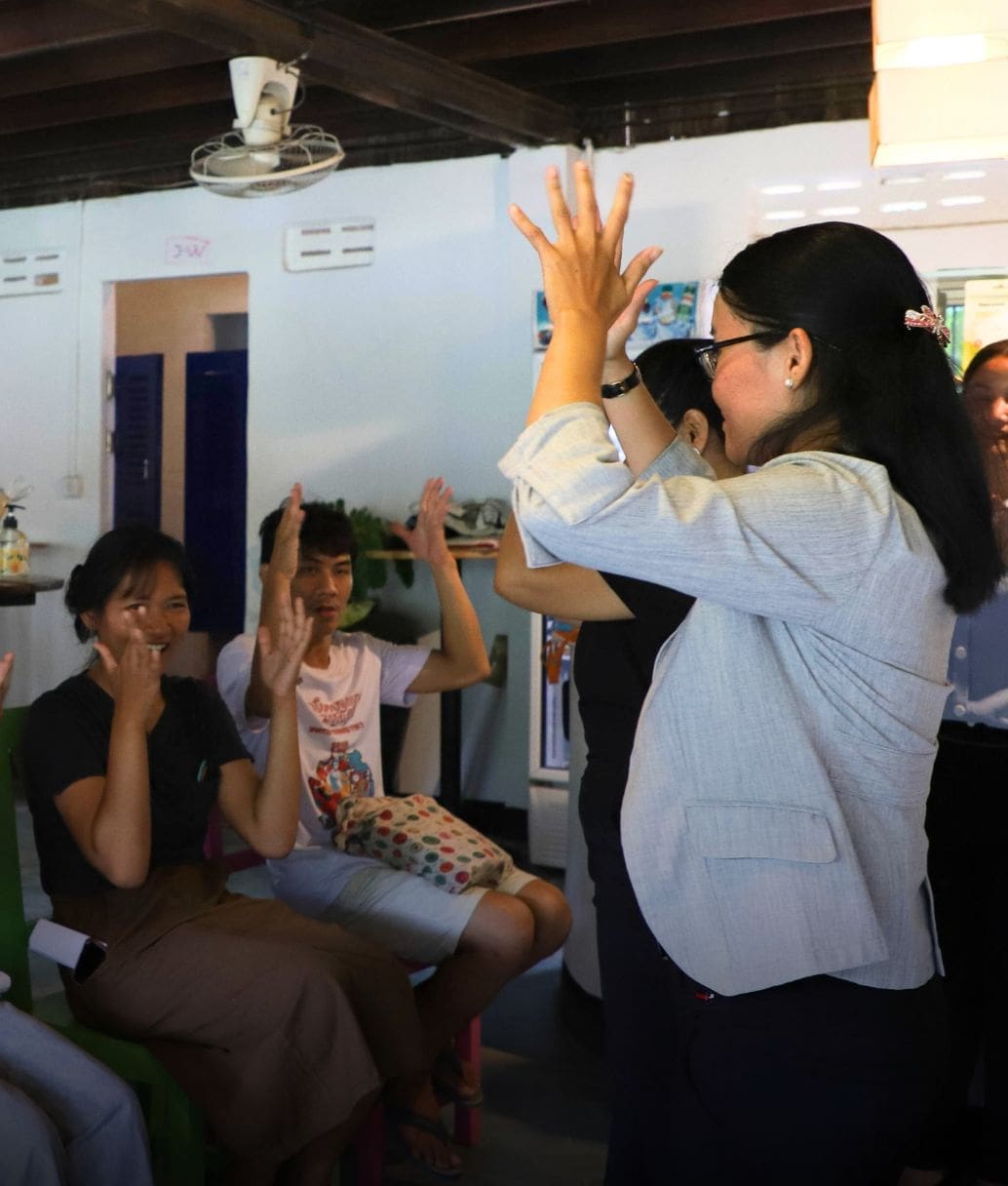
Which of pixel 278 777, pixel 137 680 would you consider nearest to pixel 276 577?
pixel 278 777

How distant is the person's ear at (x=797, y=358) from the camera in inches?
45.8

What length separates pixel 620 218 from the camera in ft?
4.06

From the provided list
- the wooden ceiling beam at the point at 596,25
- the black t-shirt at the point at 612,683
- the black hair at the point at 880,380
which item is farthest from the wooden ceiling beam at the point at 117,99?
the black hair at the point at 880,380

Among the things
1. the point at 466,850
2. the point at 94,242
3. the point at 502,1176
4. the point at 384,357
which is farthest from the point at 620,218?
the point at 94,242

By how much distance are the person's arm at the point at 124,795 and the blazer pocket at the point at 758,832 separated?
117 centimetres

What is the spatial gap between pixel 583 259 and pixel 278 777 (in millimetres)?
1334

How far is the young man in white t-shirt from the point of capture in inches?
98.9

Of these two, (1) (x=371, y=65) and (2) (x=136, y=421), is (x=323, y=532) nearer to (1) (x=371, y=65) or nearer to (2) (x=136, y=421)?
(1) (x=371, y=65)

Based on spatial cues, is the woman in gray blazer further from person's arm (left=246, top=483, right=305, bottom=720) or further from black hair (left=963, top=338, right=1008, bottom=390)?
person's arm (left=246, top=483, right=305, bottom=720)

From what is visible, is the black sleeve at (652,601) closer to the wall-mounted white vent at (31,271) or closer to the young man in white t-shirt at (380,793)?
the young man in white t-shirt at (380,793)

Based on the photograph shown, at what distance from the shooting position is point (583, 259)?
1.20 metres

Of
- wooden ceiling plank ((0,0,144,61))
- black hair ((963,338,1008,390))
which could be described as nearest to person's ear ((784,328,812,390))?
black hair ((963,338,1008,390))

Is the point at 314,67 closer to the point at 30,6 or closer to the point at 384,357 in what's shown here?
the point at 30,6

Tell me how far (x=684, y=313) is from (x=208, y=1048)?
3613mm
